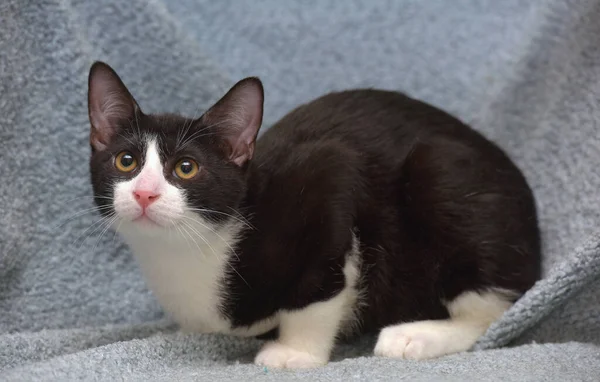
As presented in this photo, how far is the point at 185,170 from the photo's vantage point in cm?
130

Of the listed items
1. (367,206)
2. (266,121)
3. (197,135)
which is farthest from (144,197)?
(266,121)

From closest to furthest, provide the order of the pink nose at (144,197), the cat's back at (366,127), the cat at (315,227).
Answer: the pink nose at (144,197) < the cat at (315,227) < the cat's back at (366,127)

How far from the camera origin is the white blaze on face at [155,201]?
123 centimetres

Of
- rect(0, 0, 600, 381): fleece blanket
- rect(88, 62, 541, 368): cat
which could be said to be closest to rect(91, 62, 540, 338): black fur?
rect(88, 62, 541, 368): cat

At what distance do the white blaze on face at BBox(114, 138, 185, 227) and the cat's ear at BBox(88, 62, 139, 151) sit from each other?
147 millimetres

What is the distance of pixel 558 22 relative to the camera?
1.75 metres

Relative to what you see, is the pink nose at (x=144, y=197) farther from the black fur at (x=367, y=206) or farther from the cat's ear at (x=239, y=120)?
the cat's ear at (x=239, y=120)

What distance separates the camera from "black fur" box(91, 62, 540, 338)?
4.47 ft

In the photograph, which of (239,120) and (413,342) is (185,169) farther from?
(413,342)

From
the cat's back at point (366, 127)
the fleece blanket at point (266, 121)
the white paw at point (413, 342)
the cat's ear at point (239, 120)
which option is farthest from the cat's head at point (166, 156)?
the white paw at point (413, 342)

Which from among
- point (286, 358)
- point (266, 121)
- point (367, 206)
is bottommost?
point (286, 358)

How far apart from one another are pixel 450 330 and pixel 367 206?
0.87ft

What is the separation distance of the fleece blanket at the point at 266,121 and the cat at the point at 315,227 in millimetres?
66

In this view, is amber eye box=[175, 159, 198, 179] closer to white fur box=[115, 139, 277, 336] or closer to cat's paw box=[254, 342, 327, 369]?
white fur box=[115, 139, 277, 336]
